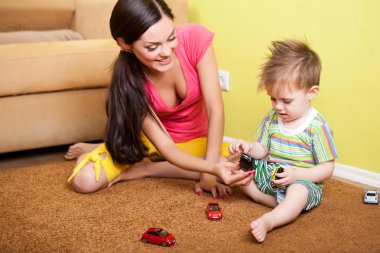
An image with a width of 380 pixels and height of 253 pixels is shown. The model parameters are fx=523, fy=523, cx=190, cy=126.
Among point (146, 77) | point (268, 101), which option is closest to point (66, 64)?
point (146, 77)

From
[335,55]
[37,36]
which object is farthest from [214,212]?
[37,36]

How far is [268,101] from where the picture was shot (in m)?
1.97

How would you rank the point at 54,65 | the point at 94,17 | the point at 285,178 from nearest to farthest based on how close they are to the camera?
the point at 285,178, the point at 54,65, the point at 94,17

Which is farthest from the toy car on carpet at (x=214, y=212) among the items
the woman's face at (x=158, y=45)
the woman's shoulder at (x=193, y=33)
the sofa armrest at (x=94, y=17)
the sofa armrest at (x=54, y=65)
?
the sofa armrest at (x=94, y=17)

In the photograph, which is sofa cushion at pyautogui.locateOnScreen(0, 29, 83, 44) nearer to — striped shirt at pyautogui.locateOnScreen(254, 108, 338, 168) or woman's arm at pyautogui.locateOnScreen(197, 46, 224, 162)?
woman's arm at pyautogui.locateOnScreen(197, 46, 224, 162)

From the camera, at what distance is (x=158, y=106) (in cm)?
163

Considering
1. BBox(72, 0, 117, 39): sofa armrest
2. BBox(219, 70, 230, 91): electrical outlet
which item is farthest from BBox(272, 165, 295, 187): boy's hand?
BBox(72, 0, 117, 39): sofa armrest

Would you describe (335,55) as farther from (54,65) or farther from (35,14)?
(35,14)

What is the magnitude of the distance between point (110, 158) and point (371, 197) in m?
0.81

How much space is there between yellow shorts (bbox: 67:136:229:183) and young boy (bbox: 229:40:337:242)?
32cm

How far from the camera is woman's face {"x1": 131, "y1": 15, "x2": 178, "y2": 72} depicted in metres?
1.41

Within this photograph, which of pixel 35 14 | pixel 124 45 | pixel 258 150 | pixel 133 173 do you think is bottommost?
pixel 133 173

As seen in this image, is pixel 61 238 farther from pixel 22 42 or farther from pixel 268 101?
pixel 22 42

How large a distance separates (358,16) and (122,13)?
73cm
